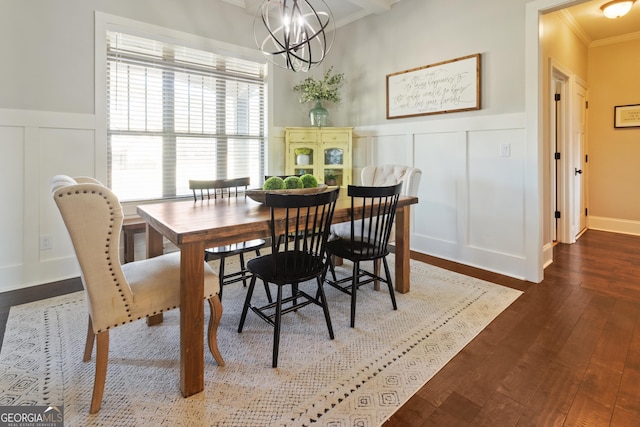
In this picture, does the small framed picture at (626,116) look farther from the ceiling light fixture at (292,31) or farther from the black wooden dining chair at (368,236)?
the black wooden dining chair at (368,236)

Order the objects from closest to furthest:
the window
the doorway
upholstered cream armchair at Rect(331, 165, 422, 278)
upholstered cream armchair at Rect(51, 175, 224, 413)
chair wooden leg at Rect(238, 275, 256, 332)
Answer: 1. upholstered cream armchair at Rect(51, 175, 224, 413)
2. chair wooden leg at Rect(238, 275, 256, 332)
3. upholstered cream armchair at Rect(331, 165, 422, 278)
4. the window
5. the doorway

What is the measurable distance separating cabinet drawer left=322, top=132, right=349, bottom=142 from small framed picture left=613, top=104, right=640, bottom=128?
3767 mm

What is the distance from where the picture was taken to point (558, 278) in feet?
9.87

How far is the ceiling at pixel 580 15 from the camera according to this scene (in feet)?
11.9

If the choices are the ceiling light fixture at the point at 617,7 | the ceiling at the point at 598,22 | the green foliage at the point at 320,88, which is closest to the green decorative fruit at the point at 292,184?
the green foliage at the point at 320,88

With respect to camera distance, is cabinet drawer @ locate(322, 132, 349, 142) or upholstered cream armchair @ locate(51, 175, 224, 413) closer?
upholstered cream armchair @ locate(51, 175, 224, 413)

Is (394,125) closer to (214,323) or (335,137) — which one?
(335,137)

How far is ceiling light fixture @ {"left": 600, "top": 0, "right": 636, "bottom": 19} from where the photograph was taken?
327cm

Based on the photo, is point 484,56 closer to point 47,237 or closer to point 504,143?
point 504,143

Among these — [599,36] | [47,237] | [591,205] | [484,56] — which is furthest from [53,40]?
[591,205]

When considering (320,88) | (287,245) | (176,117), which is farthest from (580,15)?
(176,117)

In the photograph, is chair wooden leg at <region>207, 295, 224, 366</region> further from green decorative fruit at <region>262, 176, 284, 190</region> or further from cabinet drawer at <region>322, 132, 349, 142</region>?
cabinet drawer at <region>322, 132, 349, 142</region>

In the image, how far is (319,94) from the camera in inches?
163

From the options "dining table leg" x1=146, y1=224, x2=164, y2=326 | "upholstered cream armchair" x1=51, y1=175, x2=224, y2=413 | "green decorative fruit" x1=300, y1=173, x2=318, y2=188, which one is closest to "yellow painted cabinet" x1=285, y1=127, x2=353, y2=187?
"green decorative fruit" x1=300, y1=173, x2=318, y2=188
